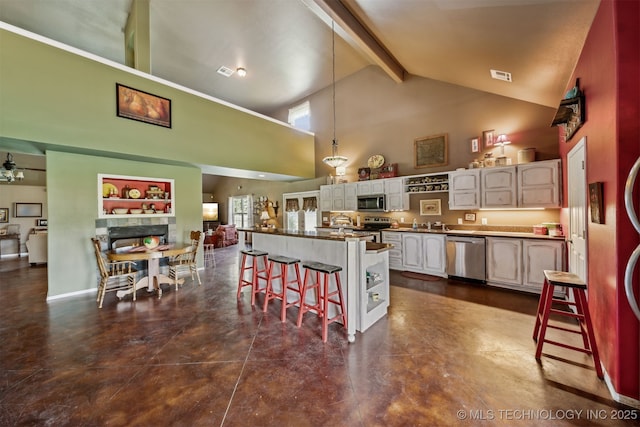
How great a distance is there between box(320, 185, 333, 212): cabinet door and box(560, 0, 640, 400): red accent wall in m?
5.26

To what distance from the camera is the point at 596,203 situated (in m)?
1.98

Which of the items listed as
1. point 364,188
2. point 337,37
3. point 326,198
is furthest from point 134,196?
point 337,37

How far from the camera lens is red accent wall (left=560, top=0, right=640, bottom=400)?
162 centimetres

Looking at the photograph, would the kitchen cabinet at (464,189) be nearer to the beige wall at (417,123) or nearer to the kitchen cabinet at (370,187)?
the beige wall at (417,123)

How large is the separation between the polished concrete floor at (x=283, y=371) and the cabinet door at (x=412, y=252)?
159 cm

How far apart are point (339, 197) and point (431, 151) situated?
250 centimetres

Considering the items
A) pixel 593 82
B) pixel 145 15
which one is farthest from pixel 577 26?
pixel 145 15

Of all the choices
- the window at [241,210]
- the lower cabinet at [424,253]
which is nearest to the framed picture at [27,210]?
the window at [241,210]

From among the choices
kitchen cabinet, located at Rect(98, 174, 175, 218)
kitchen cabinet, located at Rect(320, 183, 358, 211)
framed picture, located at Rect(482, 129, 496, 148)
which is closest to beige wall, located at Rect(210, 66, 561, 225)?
framed picture, located at Rect(482, 129, 496, 148)

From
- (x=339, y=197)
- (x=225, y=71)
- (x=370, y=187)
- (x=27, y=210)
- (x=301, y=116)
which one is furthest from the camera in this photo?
(x=301, y=116)

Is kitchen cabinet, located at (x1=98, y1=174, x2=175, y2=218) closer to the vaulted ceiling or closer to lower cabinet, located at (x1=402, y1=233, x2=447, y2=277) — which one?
the vaulted ceiling

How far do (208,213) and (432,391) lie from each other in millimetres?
12134

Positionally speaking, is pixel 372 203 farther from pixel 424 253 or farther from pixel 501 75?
pixel 501 75

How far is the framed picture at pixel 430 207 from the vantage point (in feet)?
17.3
